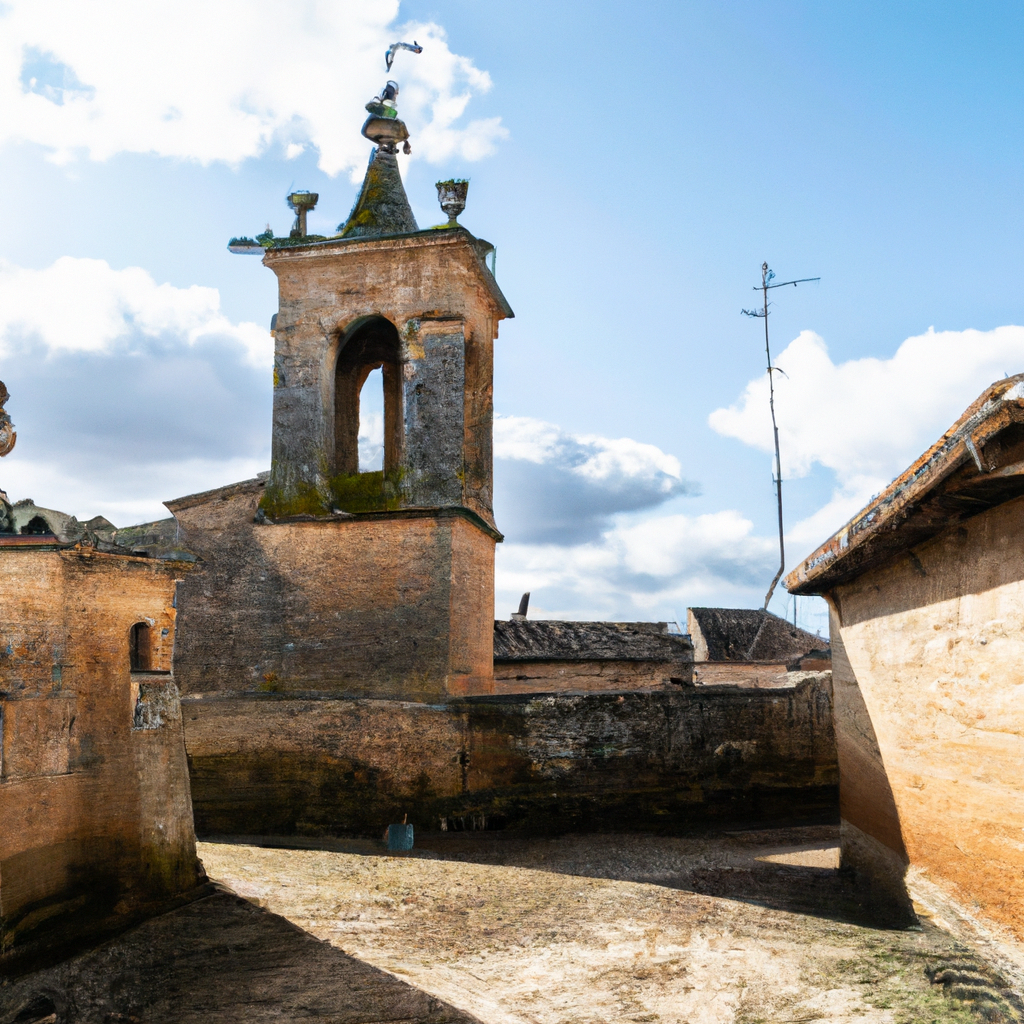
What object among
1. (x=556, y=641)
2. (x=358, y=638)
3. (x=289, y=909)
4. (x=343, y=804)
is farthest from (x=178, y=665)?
(x=556, y=641)

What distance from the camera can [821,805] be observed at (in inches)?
316

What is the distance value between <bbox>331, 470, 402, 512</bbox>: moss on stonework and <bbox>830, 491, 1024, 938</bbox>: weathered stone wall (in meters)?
5.85

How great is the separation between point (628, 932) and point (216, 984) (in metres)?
2.10

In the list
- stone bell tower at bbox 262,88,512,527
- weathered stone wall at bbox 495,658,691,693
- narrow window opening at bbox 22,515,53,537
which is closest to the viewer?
narrow window opening at bbox 22,515,53,537

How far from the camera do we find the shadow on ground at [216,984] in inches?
143

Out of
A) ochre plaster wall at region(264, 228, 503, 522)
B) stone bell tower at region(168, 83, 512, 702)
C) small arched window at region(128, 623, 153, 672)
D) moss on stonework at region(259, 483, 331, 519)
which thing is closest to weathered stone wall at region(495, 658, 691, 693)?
stone bell tower at region(168, 83, 512, 702)

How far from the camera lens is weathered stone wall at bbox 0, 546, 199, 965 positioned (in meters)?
4.51

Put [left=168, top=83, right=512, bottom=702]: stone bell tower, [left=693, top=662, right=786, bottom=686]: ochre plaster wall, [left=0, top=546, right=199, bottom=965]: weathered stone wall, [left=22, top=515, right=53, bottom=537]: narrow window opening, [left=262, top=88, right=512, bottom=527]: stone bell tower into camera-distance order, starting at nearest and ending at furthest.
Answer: [left=0, top=546, right=199, bottom=965]: weathered stone wall, [left=22, top=515, right=53, bottom=537]: narrow window opening, [left=168, top=83, right=512, bottom=702]: stone bell tower, [left=262, top=88, right=512, bottom=527]: stone bell tower, [left=693, top=662, right=786, bottom=686]: ochre plaster wall

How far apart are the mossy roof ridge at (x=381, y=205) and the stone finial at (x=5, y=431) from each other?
6418 millimetres

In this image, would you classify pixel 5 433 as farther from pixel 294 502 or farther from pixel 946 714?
pixel 946 714

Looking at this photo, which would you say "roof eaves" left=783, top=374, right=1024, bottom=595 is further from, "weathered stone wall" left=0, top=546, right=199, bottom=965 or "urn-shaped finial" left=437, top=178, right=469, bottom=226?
"urn-shaped finial" left=437, top=178, right=469, bottom=226

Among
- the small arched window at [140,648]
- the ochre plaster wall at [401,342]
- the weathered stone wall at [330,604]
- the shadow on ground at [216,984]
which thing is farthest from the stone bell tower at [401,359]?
the shadow on ground at [216,984]

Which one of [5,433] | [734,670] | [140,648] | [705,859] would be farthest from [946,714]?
[734,670]

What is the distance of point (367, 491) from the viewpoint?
10.4 metres
